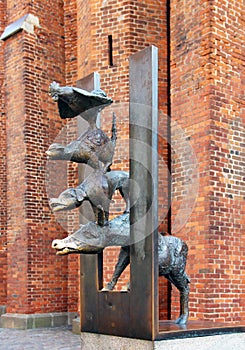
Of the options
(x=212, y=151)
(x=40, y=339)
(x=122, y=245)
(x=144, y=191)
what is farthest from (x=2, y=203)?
(x=144, y=191)

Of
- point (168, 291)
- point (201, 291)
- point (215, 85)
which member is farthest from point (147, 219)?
point (168, 291)

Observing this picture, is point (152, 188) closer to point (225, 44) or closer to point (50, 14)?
point (225, 44)

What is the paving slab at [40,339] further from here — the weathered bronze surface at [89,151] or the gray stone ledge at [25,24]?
the gray stone ledge at [25,24]

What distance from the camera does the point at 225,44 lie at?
820 centimetres

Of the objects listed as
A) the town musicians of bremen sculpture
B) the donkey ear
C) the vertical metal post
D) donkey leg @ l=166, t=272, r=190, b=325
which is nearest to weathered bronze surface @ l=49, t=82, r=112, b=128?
the town musicians of bremen sculpture

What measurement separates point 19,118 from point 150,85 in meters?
A: 8.02

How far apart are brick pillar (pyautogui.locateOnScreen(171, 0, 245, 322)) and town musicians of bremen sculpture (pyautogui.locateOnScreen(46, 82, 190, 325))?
289cm

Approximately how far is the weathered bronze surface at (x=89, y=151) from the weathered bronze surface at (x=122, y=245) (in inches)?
20.0

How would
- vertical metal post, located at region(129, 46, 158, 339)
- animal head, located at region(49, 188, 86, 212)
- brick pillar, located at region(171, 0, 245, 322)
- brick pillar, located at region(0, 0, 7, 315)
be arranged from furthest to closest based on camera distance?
brick pillar, located at region(0, 0, 7, 315)
brick pillar, located at region(171, 0, 245, 322)
vertical metal post, located at region(129, 46, 158, 339)
animal head, located at region(49, 188, 86, 212)

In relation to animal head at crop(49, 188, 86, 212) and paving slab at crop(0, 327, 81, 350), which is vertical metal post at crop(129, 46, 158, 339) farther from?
paving slab at crop(0, 327, 81, 350)

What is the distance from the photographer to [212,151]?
25.9 feet

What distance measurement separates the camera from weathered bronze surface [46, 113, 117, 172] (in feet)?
14.6

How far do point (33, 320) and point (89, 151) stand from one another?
791cm

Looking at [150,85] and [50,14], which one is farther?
[50,14]
